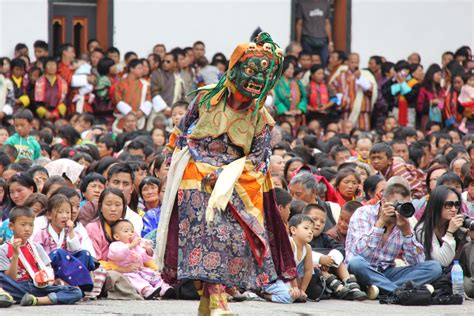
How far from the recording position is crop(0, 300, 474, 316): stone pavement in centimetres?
956

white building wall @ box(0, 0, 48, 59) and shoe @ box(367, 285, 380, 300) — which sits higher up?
white building wall @ box(0, 0, 48, 59)

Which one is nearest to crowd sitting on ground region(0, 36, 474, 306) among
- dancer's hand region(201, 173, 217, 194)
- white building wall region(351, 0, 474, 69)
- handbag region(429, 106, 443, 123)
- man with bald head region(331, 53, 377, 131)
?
man with bald head region(331, 53, 377, 131)

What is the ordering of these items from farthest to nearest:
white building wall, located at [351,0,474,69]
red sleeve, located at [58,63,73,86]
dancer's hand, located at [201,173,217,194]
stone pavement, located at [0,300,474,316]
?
white building wall, located at [351,0,474,69]
red sleeve, located at [58,63,73,86]
stone pavement, located at [0,300,474,316]
dancer's hand, located at [201,173,217,194]

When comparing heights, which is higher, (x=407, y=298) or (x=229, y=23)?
(x=229, y=23)

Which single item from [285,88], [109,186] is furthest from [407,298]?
[285,88]

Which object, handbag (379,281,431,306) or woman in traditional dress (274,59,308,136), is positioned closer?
handbag (379,281,431,306)

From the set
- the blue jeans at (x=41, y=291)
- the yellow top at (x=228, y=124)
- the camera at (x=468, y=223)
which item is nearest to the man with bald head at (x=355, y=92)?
the camera at (x=468, y=223)

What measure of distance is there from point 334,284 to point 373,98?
10.5 m

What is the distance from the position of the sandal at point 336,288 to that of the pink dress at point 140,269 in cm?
120

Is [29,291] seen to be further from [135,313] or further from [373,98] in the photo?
[373,98]

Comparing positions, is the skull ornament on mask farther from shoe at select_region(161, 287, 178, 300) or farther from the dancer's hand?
shoe at select_region(161, 287, 178, 300)

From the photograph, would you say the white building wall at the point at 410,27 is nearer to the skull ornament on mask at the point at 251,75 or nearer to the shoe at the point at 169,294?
the shoe at the point at 169,294

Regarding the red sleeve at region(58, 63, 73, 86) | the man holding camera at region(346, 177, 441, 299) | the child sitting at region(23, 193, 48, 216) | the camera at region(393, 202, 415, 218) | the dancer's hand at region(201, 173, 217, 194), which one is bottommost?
the man holding camera at region(346, 177, 441, 299)

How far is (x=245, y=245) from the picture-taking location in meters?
9.12
